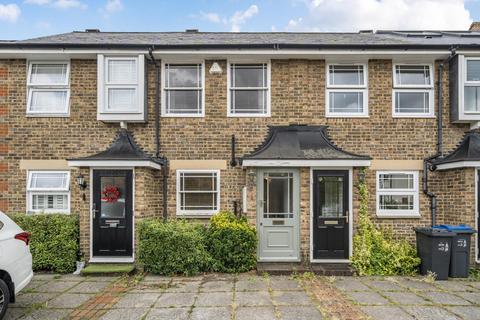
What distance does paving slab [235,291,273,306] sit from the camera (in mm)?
6008

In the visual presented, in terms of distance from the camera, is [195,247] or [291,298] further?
[195,247]

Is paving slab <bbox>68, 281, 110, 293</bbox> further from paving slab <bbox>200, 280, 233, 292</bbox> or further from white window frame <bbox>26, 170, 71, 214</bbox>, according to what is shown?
white window frame <bbox>26, 170, 71, 214</bbox>

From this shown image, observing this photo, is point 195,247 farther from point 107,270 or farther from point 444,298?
point 444,298

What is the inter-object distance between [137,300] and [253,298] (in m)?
2.06

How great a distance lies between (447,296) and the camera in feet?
21.2

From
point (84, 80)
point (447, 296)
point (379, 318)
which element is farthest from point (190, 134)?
point (447, 296)

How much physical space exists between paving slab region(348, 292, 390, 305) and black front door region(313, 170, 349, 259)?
189 cm

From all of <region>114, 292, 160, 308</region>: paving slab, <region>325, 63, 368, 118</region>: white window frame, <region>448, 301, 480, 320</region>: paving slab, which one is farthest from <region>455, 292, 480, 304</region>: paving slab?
<region>114, 292, 160, 308</region>: paving slab

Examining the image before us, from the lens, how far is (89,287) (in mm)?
7035

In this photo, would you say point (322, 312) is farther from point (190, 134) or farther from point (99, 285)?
point (190, 134)

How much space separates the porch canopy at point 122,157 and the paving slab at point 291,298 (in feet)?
13.7

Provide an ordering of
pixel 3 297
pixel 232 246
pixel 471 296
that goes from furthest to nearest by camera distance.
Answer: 1. pixel 232 246
2. pixel 471 296
3. pixel 3 297

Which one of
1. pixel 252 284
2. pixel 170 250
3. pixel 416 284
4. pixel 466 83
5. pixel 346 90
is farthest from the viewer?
pixel 346 90

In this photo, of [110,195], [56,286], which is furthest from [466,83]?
[56,286]
